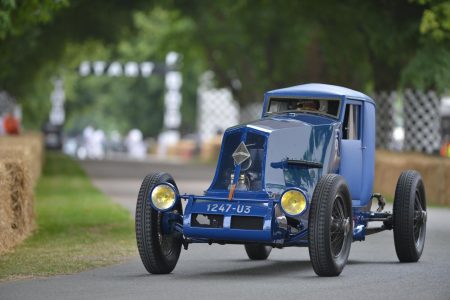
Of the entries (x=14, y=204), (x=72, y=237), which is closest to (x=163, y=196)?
(x=14, y=204)

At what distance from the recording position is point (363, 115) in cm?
1537

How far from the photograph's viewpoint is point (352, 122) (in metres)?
15.2

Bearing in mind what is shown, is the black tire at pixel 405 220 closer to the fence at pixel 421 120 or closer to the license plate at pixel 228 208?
the license plate at pixel 228 208

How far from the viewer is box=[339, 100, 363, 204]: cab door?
14883mm

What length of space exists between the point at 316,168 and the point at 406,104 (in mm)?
21209

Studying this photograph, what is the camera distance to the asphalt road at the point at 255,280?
11772 mm

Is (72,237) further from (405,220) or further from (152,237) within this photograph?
(405,220)

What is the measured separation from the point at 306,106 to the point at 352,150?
0.71m

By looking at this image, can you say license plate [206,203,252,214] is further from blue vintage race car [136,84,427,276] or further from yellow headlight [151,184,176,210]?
yellow headlight [151,184,176,210]

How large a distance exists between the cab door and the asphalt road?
34.1 inches

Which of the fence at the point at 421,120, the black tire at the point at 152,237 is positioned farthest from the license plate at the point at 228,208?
the fence at the point at 421,120

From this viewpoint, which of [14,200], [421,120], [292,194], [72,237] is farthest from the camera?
[421,120]

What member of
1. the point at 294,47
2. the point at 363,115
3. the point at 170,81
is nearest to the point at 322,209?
the point at 363,115

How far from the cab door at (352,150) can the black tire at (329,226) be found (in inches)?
56.9
